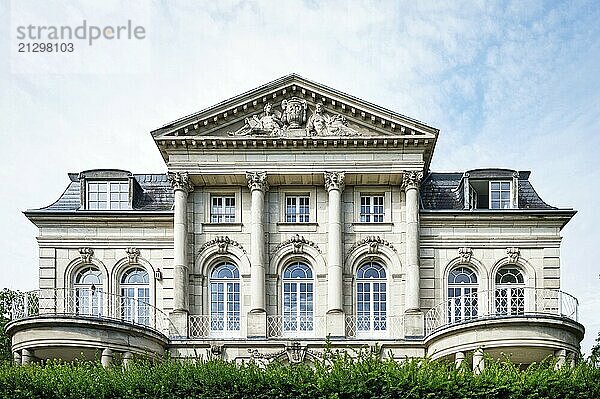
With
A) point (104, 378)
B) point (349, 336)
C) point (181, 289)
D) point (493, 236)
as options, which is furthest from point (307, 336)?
point (104, 378)

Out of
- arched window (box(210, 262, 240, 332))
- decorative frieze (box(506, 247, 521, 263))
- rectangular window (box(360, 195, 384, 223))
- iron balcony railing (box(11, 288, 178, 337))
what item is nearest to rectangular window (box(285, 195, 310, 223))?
rectangular window (box(360, 195, 384, 223))

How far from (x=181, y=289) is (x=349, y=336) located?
7062 millimetres

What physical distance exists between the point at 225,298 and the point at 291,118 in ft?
26.1

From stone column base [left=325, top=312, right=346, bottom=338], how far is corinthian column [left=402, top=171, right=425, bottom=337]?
2524 mm

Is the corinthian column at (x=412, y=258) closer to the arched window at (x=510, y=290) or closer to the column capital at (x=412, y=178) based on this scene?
the column capital at (x=412, y=178)

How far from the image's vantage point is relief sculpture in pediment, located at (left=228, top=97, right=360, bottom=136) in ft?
166

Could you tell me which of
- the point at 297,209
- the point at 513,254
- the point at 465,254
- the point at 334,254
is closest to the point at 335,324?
the point at 334,254

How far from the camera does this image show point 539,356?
149 feet

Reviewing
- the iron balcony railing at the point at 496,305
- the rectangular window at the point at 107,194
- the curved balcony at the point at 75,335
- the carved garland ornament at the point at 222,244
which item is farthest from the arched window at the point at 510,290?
the rectangular window at the point at 107,194

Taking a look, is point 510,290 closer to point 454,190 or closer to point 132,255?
point 454,190

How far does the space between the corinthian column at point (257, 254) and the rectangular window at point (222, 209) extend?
1088mm

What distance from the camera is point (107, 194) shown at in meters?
52.6

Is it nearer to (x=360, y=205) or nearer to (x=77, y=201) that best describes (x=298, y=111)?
(x=360, y=205)

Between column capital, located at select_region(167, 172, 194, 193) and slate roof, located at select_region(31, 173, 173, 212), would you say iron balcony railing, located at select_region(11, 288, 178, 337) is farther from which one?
column capital, located at select_region(167, 172, 194, 193)
